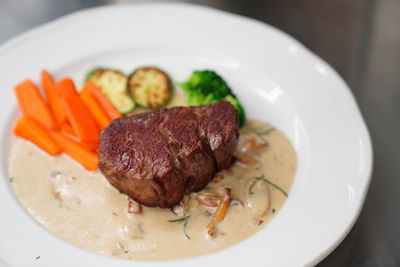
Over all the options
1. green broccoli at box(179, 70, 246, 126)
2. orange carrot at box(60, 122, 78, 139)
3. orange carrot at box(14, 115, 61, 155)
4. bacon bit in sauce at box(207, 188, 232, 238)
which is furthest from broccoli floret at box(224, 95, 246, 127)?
orange carrot at box(14, 115, 61, 155)

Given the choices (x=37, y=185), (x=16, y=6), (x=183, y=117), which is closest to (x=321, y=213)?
(x=183, y=117)

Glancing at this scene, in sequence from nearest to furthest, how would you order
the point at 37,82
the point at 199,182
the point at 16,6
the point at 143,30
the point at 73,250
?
the point at 73,250 < the point at 199,182 < the point at 37,82 < the point at 143,30 < the point at 16,6

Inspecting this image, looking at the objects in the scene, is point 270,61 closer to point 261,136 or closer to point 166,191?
point 261,136

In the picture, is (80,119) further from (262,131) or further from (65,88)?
(262,131)

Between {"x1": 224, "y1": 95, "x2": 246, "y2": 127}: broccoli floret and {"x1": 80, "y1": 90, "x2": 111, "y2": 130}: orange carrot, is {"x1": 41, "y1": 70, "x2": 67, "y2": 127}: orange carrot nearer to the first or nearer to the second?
{"x1": 80, "y1": 90, "x2": 111, "y2": 130}: orange carrot

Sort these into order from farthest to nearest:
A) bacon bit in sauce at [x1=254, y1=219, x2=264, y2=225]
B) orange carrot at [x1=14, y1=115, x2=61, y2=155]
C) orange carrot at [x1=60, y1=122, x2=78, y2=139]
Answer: orange carrot at [x1=60, y1=122, x2=78, y2=139] → orange carrot at [x1=14, y1=115, x2=61, y2=155] → bacon bit in sauce at [x1=254, y1=219, x2=264, y2=225]

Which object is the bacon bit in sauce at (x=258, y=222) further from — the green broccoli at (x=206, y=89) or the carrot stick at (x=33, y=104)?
→ the carrot stick at (x=33, y=104)
